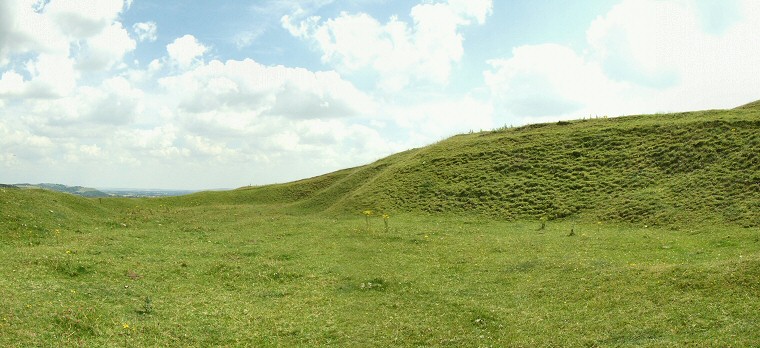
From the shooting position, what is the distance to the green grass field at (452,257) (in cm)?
1727

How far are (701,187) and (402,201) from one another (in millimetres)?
27541

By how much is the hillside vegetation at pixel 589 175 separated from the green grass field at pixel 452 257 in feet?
0.83

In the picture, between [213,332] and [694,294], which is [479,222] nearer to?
[694,294]

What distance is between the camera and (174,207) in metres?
66.9

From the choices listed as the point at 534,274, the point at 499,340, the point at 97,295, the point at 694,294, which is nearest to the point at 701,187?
the point at 534,274

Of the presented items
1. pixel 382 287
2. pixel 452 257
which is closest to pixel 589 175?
pixel 452 257

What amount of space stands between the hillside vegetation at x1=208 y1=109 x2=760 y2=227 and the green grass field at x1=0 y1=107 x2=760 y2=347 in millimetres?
254

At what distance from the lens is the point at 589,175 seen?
49594 mm

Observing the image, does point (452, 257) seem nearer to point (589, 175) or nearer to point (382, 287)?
point (382, 287)

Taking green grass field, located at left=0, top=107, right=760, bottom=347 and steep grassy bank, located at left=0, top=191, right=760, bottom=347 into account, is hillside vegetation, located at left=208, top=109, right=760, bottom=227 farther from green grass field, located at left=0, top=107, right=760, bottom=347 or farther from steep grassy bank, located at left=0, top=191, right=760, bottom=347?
steep grassy bank, located at left=0, top=191, right=760, bottom=347

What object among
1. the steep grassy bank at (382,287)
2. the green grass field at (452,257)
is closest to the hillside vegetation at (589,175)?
the green grass field at (452,257)

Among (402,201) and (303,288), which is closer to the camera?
(303,288)

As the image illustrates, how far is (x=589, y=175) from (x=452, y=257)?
2590cm

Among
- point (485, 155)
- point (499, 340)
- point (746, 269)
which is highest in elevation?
point (485, 155)
